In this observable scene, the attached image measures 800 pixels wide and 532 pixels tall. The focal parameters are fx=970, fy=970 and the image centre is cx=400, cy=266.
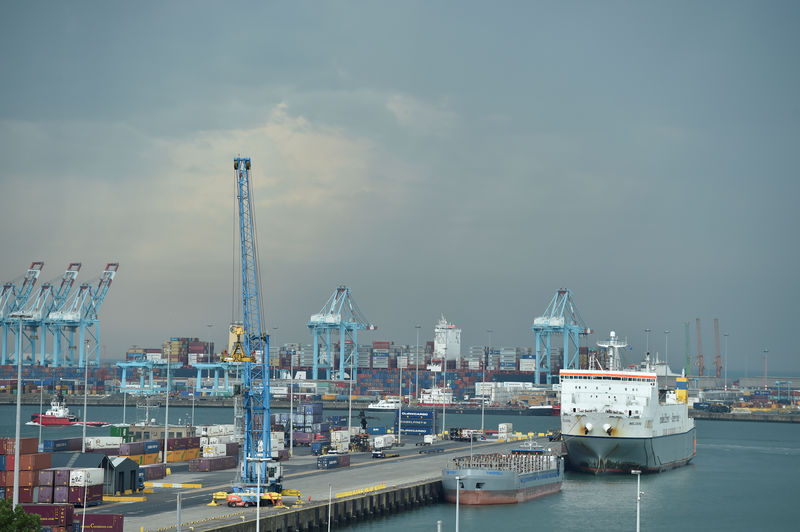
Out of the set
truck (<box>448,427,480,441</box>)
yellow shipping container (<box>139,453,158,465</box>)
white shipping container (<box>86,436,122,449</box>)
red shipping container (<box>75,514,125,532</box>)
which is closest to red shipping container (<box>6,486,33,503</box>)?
red shipping container (<box>75,514,125,532</box>)

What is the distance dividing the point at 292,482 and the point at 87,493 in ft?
52.2

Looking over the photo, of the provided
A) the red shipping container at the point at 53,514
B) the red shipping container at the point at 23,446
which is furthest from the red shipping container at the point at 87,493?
the red shipping container at the point at 53,514

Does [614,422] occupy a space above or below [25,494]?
above

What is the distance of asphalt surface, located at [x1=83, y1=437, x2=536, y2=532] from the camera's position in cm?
4844

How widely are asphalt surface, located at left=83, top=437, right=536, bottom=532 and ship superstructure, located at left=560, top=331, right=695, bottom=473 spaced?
36.5ft

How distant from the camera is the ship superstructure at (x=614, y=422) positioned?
8081 centimetres

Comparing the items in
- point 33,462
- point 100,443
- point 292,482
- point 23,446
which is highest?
point 23,446

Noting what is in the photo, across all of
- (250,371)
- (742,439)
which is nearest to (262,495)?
(250,371)

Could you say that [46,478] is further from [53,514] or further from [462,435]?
[462,435]

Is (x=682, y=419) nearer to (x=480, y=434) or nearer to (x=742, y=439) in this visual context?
(x=480, y=434)

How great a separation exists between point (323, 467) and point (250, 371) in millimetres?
14303

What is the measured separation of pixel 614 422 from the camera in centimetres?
Result: 8075

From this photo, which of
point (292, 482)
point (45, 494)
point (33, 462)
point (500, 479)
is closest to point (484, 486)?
point (500, 479)

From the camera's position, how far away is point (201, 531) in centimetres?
4375
